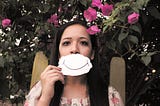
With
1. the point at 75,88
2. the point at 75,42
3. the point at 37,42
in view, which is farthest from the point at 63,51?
the point at 37,42

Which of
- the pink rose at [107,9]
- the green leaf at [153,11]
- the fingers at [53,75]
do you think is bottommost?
the fingers at [53,75]

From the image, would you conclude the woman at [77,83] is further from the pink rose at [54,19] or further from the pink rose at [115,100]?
the pink rose at [54,19]

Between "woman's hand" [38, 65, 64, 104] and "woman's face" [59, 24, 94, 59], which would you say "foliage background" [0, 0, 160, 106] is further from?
"woman's hand" [38, 65, 64, 104]

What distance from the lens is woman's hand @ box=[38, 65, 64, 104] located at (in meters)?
1.73

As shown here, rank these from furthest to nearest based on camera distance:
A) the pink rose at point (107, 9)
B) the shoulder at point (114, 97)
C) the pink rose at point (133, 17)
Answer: the shoulder at point (114, 97) < the pink rose at point (107, 9) < the pink rose at point (133, 17)

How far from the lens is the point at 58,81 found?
6.01 ft

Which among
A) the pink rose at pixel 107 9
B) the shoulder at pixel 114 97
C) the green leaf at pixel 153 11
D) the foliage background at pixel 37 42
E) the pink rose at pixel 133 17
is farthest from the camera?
the foliage background at pixel 37 42

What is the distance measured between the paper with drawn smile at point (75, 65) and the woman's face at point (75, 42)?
5 cm

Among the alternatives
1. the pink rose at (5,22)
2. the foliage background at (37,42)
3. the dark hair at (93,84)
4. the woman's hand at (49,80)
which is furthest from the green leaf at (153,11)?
the pink rose at (5,22)

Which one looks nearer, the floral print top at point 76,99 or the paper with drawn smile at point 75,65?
the paper with drawn smile at point 75,65

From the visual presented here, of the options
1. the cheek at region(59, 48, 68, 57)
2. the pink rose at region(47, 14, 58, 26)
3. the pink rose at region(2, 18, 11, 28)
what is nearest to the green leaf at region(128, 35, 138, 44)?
the cheek at region(59, 48, 68, 57)

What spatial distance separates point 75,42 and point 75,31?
72mm

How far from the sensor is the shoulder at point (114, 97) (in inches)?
74.3

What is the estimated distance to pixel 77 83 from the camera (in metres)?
1.87
